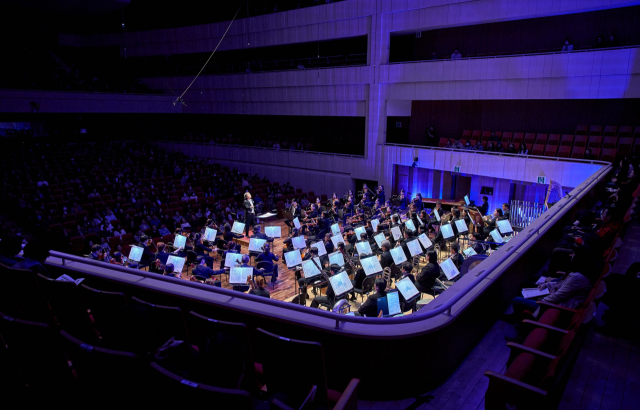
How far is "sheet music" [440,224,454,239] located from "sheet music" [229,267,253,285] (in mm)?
4864

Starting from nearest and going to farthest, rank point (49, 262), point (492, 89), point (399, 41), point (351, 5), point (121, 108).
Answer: point (49, 262)
point (492, 89)
point (351, 5)
point (399, 41)
point (121, 108)

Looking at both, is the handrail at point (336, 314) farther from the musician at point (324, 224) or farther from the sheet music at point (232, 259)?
the musician at point (324, 224)

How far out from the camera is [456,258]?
837 cm

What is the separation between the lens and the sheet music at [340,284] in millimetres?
6734

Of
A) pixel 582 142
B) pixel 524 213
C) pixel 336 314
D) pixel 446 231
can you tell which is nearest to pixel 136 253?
pixel 336 314

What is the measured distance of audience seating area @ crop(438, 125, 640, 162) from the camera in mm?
13469

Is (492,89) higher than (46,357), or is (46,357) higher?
(492,89)

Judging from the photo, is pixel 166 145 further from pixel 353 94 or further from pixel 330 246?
pixel 330 246

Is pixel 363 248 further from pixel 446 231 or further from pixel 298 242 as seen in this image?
pixel 446 231

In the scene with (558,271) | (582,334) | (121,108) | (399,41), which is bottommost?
(558,271)

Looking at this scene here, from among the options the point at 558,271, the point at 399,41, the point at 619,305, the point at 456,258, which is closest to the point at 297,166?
the point at 399,41

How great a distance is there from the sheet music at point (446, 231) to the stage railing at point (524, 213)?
4975mm

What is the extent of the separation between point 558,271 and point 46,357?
5904 mm

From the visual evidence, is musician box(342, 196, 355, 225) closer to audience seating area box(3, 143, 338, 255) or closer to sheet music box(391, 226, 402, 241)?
audience seating area box(3, 143, 338, 255)
